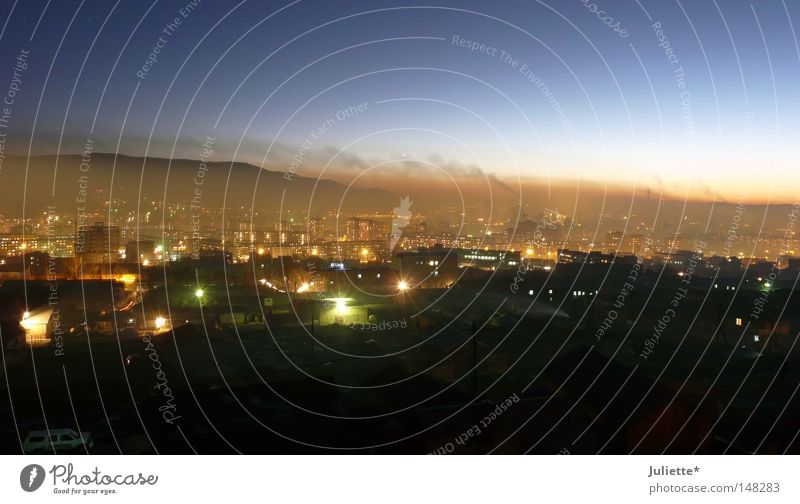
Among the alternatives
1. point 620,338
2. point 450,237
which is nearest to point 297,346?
point 620,338

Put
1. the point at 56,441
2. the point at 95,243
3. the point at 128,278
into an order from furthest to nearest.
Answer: the point at 95,243 → the point at 128,278 → the point at 56,441

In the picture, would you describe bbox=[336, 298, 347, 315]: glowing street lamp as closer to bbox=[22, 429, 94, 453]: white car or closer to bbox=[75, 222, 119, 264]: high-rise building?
bbox=[22, 429, 94, 453]: white car
